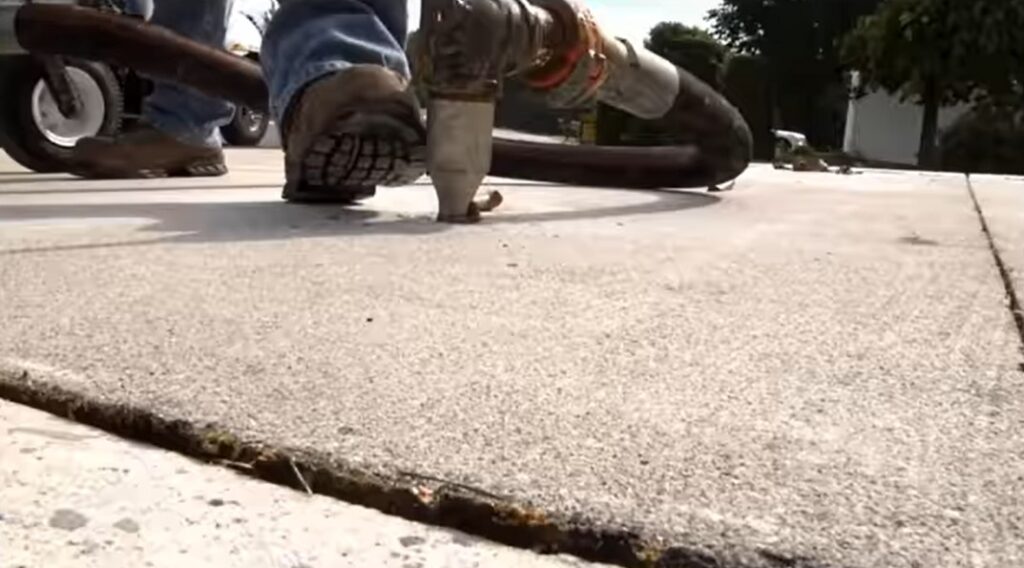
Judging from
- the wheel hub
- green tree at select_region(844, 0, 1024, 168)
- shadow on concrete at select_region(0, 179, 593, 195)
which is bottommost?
shadow on concrete at select_region(0, 179, 593, 195)

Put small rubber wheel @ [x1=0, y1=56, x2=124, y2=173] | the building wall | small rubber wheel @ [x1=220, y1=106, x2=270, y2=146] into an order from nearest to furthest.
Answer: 1. small rubber wheel @ [x1=0, y1=56, x2=124, y2=173]
2. small rubber wheel @ [x1=220, y1=106, x2=270, y2=146]
3. the building wall

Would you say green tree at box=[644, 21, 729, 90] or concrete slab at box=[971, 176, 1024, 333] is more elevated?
green tree at box=[644, 21, 729, 90]

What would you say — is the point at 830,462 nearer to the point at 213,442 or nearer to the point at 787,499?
the point at 787,499

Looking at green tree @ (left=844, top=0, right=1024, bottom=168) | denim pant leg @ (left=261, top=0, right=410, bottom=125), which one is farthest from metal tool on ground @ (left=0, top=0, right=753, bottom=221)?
green tree @ (left=844, top=0, right=1024, bottom=168)

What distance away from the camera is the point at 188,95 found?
2.87 m

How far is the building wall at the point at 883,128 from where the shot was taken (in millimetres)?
18672

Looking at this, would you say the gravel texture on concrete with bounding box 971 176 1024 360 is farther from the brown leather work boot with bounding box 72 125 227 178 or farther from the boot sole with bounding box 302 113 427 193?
the brown leather work boot with bounding box 72 125 227 178

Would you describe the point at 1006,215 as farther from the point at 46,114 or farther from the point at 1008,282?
the point at 46,114

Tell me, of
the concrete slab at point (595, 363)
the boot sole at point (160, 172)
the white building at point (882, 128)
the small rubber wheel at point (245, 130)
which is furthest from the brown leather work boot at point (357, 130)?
the white building at point (882, 128)

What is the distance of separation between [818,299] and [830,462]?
1.93 feet

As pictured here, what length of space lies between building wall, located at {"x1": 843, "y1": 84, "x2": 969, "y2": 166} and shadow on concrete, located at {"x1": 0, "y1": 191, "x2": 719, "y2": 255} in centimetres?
1714

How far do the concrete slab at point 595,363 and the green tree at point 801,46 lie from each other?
69.1 feet

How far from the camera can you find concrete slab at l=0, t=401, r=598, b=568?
0.62 meters

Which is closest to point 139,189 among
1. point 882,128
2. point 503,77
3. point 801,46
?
point 503,77
